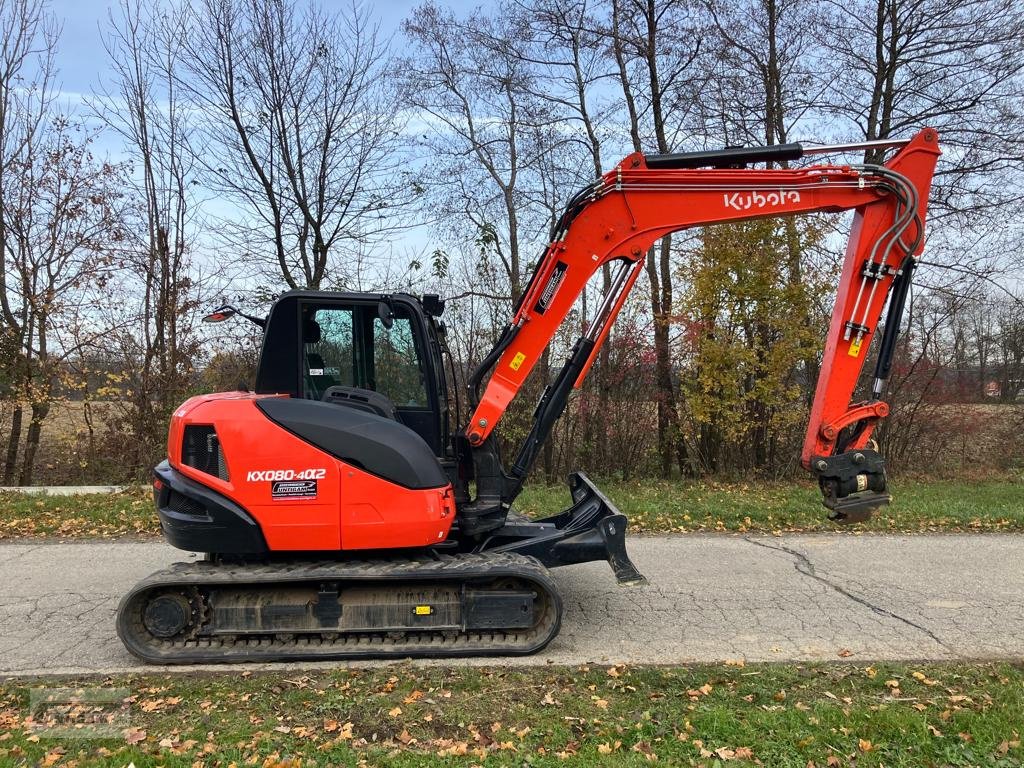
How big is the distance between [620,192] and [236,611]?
3.94 meters

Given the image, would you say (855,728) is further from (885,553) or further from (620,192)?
(885,553)

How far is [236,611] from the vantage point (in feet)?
15.1

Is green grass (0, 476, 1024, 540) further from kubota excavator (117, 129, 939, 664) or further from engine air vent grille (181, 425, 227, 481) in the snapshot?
engine air vent grille (181, 425, 227, 481)

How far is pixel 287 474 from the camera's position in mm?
4543

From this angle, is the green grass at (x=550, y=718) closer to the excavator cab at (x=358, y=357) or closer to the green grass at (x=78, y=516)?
the excavator cab at (x=358, y=357)

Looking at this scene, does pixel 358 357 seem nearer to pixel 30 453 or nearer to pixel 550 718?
pixel 550 718

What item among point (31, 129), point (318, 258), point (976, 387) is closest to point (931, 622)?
point (318, 258)

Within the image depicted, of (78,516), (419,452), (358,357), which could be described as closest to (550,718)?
(419,452)

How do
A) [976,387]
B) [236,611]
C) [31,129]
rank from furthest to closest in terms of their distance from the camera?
1. [976,387]
2. [31,129]
3. [236,611]

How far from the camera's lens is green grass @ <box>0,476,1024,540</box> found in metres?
8.25

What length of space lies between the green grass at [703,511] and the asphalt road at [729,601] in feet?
1.90

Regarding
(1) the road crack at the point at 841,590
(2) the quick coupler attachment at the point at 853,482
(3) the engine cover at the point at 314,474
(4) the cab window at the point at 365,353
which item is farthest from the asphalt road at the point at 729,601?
(4) the cab window at the point at 365,353

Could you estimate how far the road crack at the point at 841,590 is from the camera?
192 inches

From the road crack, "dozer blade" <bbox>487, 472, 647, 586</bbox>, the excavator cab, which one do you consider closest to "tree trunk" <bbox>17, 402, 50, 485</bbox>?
the excavator cab
